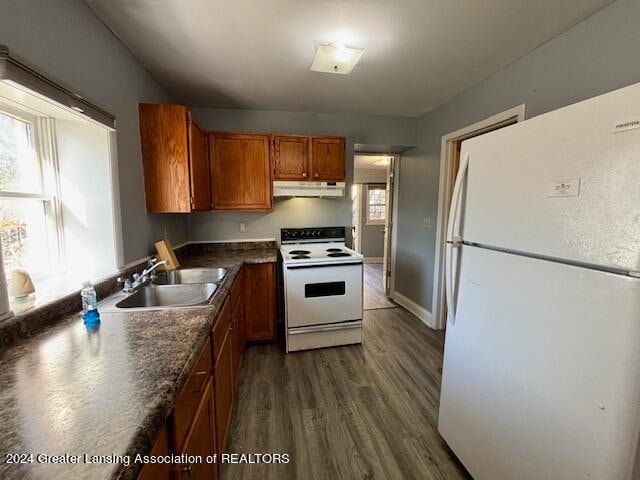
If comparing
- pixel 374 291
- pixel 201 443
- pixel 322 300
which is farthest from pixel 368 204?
pixel 201 443

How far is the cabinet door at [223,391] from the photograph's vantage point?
1.33 m

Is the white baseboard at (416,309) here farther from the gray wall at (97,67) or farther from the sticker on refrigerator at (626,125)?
the gray wall at (97,67)

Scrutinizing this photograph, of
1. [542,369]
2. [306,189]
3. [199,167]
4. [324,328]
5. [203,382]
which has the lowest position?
[324,328]

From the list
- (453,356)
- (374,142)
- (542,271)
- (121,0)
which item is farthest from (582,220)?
(374,142)

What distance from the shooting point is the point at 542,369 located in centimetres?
99

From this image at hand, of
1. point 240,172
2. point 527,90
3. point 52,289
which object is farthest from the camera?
point 240,172

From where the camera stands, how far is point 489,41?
1766 millimetres

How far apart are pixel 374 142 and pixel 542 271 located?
2.59 metres

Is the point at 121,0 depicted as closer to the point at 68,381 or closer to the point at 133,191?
the point at 133,191

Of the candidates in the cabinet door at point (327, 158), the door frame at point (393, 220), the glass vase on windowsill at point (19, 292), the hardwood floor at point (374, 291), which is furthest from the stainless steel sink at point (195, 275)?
the door frame at point (393, 220)

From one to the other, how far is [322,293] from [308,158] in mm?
1372

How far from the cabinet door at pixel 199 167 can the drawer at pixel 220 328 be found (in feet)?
3.11

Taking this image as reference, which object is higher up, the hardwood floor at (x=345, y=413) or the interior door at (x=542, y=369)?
the interior door at (x=542, y=369)

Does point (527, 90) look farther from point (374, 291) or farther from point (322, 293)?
point (374, 291)
